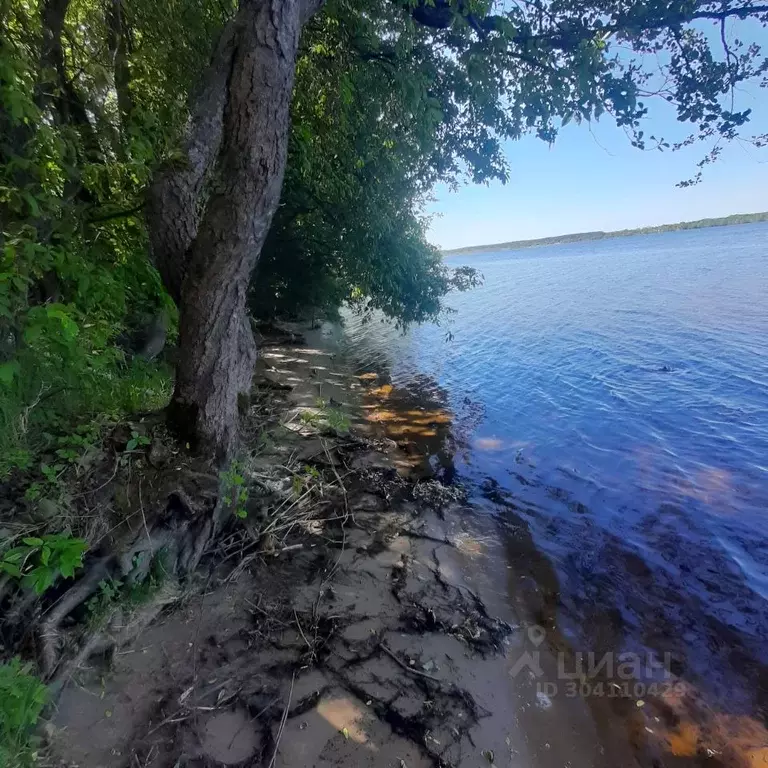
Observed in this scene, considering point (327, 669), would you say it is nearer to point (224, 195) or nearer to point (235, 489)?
point (235, 489)

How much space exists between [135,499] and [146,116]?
3033 mm

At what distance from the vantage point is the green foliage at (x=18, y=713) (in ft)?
5.94

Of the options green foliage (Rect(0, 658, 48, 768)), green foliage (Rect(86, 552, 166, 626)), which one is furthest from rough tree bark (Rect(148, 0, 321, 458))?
green foliage (Rect(0, 658, 48, 768))

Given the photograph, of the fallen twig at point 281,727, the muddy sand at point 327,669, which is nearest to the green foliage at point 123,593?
the muddy sand at point 327,669

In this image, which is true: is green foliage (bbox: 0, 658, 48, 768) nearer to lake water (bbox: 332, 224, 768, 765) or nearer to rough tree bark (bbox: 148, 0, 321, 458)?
rough tree bark (bbox: 148, 0, 321, 458)

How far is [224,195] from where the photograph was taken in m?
2.76

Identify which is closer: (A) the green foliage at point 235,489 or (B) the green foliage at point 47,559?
(B) the green foliage at point 47,559

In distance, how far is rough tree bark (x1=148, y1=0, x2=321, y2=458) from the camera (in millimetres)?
2693

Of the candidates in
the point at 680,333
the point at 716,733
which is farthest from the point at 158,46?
the point at 680,333

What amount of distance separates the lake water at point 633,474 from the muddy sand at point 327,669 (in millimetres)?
733

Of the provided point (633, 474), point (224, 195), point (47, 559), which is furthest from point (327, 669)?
point (633, 474)

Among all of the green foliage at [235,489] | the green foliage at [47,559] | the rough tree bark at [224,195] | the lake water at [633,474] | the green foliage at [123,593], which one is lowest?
the lake water at [633,474]

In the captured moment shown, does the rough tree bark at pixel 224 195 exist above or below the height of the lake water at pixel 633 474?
above

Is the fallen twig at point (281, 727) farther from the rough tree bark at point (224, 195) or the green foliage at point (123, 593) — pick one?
the rough tree bark at point (224, 195)
